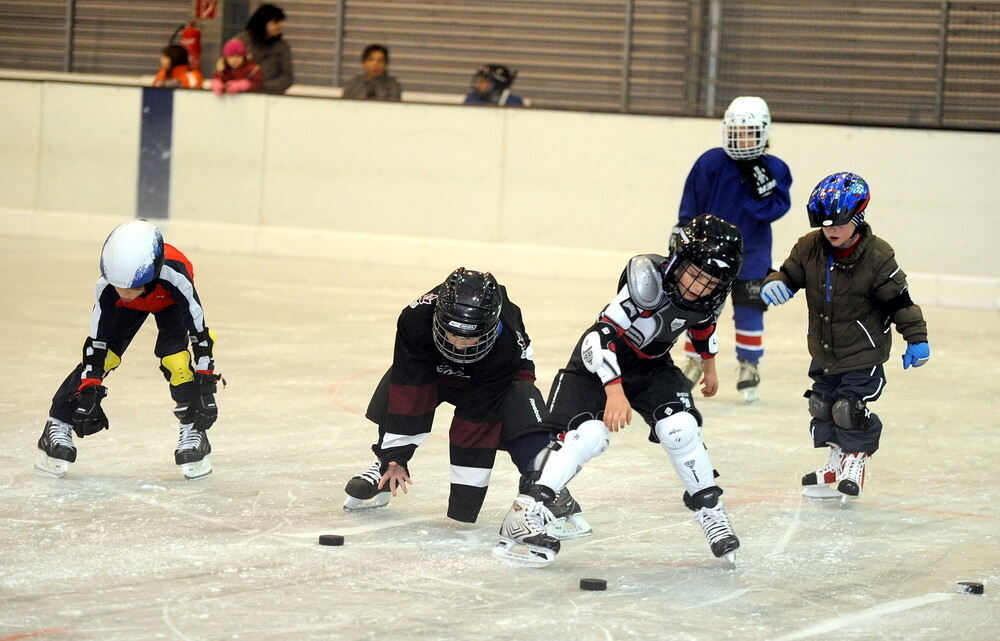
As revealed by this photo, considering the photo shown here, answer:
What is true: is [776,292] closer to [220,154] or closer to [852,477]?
[852,477]

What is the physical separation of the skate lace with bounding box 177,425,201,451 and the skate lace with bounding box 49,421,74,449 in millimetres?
393

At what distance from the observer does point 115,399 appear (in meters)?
6.95

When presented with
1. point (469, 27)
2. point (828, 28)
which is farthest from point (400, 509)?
point (469, 27)

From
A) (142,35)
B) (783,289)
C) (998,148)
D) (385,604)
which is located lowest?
(385,604)

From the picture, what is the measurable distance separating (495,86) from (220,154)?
8.57 feet

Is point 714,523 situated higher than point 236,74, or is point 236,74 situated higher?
point 236,74

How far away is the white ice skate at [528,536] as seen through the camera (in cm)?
450

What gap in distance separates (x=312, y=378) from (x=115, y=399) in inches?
43.5

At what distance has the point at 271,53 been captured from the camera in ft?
44.1

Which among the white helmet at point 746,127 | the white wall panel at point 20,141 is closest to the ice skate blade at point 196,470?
the white helmet at point 746,127

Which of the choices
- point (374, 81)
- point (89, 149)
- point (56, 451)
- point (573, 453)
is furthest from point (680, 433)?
point (89, 149)

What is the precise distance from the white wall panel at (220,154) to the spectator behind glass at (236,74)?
3.3 inches

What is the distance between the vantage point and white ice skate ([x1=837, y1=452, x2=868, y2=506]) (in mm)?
5449

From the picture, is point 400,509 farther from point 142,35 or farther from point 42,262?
point 142,35
